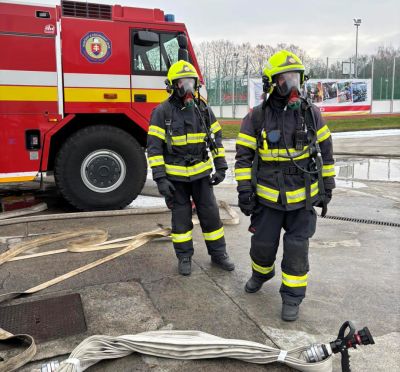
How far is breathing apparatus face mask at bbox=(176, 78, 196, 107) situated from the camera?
355 cm

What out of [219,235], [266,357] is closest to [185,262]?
[219,235]

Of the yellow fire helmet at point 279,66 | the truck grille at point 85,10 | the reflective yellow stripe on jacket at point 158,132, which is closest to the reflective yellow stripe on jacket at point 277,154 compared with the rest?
the yellow fire helmet at point 279,66

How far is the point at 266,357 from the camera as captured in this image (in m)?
2.36

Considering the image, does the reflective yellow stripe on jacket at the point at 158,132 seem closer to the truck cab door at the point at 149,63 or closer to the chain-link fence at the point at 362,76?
the truck cab door at the point at 149,63

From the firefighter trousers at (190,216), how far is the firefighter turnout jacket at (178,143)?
4.9 inches

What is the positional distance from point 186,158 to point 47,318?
5.26ft

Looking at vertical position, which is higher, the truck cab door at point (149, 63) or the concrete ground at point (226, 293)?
the truck cab door at point (149, 63)

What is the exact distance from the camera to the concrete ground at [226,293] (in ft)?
8.42

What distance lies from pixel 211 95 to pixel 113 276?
3125 centimetres

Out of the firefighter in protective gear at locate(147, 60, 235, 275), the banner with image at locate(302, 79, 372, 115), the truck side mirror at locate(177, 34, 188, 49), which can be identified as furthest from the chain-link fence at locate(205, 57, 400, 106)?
the firefighter in protective gear at locate(147, 60, 235, 275)

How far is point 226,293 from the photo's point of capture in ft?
10.8

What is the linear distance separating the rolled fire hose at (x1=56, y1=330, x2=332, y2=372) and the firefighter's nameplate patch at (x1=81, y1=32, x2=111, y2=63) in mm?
3865

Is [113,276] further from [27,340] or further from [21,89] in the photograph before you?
[21,89]

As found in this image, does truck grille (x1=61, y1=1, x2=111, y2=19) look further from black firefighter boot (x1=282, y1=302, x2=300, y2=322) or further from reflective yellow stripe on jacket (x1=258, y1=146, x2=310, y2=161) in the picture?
black firefighter boot (x1=282, y1=302, x2=300, y2=322)
